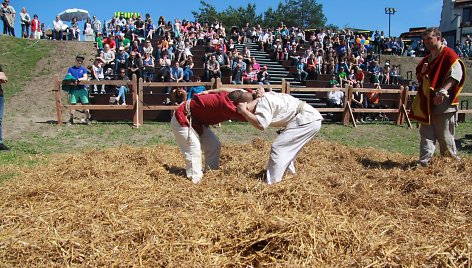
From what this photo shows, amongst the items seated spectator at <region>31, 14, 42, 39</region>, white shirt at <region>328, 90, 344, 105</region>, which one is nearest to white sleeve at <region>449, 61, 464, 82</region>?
white shirt at <region>328, 90, 344, 105</region>

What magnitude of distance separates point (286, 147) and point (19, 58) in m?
18.6

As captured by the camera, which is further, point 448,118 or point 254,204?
point 448,118

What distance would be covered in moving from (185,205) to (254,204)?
2.44ft

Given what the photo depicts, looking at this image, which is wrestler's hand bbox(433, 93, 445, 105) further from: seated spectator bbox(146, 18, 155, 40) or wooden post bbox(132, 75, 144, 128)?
seated spectator bbox(146, 18, 155, 40)

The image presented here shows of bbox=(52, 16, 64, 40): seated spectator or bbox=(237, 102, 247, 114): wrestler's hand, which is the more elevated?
bbox=(52, 16, 64, 40): seated spectator

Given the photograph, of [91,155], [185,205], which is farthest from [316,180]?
[91,155]

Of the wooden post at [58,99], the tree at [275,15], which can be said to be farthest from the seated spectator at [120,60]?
the tree at [275,15]

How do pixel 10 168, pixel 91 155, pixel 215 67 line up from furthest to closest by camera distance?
pixel 215 67 < pixel 91 155 < pixel 10 168

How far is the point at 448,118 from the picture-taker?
665 cm

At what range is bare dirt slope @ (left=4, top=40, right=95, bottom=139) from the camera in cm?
1141

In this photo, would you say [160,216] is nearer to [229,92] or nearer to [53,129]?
[229,92]

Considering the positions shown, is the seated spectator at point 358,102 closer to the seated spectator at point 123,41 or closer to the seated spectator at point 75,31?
the seated spectator at point 123,41

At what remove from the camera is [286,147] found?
535cm

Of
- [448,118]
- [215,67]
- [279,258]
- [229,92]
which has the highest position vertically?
[215,67]
